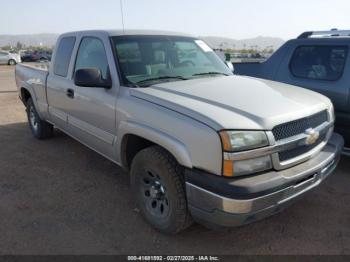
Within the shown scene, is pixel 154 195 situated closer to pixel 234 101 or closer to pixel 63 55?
pixel 234 101

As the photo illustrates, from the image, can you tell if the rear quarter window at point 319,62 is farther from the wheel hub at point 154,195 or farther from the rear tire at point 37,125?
the rear tire at point 37,125

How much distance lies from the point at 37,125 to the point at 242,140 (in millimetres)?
4735

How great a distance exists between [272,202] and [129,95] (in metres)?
1.63

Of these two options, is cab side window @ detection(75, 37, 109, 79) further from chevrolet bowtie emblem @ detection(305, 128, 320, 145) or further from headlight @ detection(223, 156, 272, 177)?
chevrolet bowtie emblem @ detection(305, 128, 320, 145)

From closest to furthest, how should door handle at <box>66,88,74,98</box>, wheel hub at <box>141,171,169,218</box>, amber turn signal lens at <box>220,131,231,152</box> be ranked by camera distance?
amber turn signal lens at <box>220,131,231,152</box>, wheel hub at <box>141,171,169,218</box>, door handle at <box>66,88,74,98</box>

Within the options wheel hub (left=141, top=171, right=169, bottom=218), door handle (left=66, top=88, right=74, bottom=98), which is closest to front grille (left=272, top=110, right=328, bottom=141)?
wheel hub (left=141, top=171, right=169, bottom=218)

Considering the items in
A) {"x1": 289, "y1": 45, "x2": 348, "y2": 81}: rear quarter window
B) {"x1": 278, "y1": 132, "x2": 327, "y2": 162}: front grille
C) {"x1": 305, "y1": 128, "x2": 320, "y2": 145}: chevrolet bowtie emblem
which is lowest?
{"x1": 278, "y1": 132, "x2": 327, "y2": 162}: front grille

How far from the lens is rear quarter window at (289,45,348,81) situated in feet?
14.9

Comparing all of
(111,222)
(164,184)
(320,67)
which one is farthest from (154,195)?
(320,67)

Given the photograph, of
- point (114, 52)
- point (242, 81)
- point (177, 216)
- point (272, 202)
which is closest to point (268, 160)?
point (272, 202)

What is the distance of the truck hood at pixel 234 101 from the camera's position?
263 cm

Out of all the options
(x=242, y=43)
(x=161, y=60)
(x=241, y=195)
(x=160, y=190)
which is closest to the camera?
(x=241, y=195)

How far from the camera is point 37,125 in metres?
6.23

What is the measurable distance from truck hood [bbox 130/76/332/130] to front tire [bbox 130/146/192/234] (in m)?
0.48
